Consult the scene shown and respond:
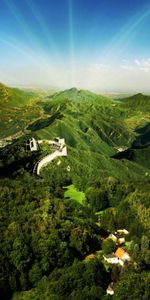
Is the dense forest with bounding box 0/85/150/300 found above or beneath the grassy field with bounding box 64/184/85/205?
above

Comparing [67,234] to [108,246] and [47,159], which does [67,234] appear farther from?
[47,159]

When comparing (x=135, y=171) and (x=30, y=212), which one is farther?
(x=135, y=171)

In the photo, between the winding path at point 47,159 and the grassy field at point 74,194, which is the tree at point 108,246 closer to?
the grassy field at point 74,194

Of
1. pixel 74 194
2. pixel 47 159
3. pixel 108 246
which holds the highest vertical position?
pixel 47 159

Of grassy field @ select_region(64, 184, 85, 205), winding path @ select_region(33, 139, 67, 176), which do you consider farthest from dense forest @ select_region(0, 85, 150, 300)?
winding path @ select_region(33, 139, 67, 176)

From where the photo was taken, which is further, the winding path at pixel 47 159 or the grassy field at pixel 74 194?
the winding path at pixel 47 159

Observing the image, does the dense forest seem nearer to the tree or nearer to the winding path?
the tree

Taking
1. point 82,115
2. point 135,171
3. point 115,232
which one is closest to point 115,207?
point 115,232

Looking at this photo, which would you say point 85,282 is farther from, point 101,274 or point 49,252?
point 49,252

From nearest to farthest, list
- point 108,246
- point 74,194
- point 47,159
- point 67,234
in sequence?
point 108,246 → point 67,234 → point 74,194 → point 47,159

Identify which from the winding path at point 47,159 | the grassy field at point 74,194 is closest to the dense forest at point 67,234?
the grassy field at point 74,194

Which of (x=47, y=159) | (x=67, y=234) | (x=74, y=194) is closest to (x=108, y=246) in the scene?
(x=67, y=234)
